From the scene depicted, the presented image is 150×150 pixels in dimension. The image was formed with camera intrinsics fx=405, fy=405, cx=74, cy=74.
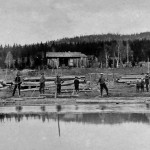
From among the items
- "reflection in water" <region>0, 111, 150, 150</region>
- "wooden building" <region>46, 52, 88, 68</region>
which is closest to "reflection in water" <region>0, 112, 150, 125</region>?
"reflection in water" <region>0, 111, 150, 150</region>

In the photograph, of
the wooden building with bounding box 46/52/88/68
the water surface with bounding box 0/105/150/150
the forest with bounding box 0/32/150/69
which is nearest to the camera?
the water surface with bounding box 0/105/150/150

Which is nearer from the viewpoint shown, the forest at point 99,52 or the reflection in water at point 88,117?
the reflection in water at point 88,117

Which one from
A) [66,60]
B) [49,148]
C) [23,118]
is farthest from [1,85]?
[66,60]

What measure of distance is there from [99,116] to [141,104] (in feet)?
20.5

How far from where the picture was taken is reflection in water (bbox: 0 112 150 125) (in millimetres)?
16203

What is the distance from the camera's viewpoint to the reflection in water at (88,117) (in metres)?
16.2

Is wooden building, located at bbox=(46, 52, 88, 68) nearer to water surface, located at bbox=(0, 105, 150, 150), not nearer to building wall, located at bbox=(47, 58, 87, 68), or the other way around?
building wall, located at bbox=(47, 58, 87, 68)

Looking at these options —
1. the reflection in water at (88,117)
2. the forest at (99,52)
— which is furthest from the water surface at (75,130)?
the forest at (99,52)

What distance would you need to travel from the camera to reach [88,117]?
1752cm

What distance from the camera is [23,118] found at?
17.5 m

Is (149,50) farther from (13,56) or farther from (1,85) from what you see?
(1,85)

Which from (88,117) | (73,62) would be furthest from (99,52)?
(88,117)

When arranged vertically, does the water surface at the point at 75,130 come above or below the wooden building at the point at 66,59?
below

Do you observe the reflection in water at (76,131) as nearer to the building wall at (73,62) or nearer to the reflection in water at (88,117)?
the reflection in water at (88,117)
